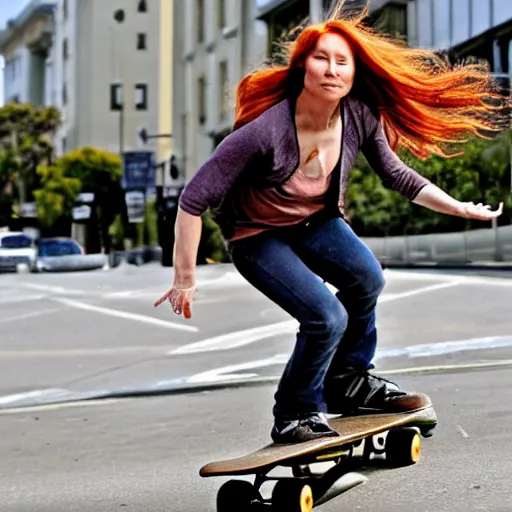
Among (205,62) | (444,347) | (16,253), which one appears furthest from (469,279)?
(205,62)

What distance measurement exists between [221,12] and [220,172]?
136 ft

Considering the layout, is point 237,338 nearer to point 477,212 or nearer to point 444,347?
point 444,347

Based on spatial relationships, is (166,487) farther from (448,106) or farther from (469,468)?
(448,106)

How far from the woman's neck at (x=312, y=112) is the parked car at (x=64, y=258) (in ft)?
108

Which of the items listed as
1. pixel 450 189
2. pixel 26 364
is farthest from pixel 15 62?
pixel 26 364

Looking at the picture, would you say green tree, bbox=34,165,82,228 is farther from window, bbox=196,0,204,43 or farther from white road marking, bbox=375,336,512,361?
white road marking, bbox=375,336,512,361

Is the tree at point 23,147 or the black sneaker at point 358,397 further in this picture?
the tree at point 23,147

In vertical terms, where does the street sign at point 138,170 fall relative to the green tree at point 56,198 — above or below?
above

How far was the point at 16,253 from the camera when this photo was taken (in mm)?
39875

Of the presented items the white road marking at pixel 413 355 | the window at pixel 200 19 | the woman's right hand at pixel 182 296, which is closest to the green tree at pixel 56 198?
the window at pixel 200 19

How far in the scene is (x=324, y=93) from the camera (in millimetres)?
3730

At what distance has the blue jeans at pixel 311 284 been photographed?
12.3 feet

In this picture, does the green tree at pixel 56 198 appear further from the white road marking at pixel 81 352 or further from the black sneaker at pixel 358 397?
the black sneaker at pixel 358 397

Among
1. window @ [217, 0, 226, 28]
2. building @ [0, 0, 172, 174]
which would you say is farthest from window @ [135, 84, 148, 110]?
window @ [217, 0, 226, 28]
